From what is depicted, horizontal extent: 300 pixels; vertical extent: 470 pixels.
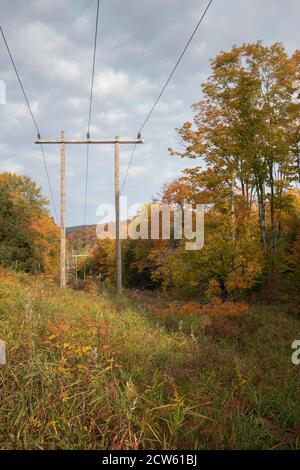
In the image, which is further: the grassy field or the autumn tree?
the autumn tree

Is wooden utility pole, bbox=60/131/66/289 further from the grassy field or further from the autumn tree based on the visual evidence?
the grassy field

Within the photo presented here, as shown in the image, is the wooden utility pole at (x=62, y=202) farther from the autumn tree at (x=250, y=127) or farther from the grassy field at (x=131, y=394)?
the grassy field at (x=131, y=394)

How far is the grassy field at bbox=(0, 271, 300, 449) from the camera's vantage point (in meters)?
3.51

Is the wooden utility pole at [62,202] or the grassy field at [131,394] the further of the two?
the wooden utility pole at [62,202]

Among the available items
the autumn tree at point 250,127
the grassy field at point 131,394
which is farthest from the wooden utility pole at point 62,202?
the grassy field at point 131,394

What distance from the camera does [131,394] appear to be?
3961 mm

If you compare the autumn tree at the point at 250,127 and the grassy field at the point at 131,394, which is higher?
the autumn tree at the point at 250,127

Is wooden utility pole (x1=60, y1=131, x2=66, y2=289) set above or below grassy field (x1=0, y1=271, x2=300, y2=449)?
Answer: above

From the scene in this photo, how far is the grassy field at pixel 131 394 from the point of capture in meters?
3.51

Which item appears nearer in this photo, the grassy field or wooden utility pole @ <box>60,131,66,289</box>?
the grassy field

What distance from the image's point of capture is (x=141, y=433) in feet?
11.4

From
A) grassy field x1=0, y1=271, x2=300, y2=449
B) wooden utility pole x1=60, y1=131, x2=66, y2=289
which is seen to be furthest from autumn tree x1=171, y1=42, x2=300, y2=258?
grassy field x1=0, y1=271, x2=300, y2=449

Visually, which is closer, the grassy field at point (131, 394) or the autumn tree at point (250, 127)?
the grassy field at point (131, 394)

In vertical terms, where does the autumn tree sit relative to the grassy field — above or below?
above
